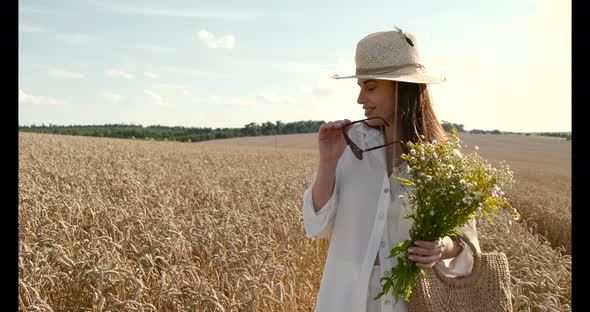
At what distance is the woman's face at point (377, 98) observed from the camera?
247 centimetres

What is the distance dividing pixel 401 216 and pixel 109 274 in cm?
217

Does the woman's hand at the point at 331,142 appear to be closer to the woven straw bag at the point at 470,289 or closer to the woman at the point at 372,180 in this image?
the woman at the point at 372,180

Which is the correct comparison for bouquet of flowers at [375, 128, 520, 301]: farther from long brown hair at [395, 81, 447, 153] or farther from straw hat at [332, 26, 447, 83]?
straw hat at [332, 26, 447, 83]

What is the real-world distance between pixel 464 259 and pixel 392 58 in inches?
38.3

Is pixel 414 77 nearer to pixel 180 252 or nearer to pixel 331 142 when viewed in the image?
pixel 331 142

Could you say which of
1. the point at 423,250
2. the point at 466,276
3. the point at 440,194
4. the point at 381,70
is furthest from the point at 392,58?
the point at 466,276

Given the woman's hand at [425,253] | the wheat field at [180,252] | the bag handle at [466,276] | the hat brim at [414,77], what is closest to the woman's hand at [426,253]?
the woman's hand at [425,253]

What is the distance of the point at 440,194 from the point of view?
2.14m

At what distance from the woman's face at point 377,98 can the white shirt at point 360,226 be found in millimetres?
133

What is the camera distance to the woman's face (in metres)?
2.47
